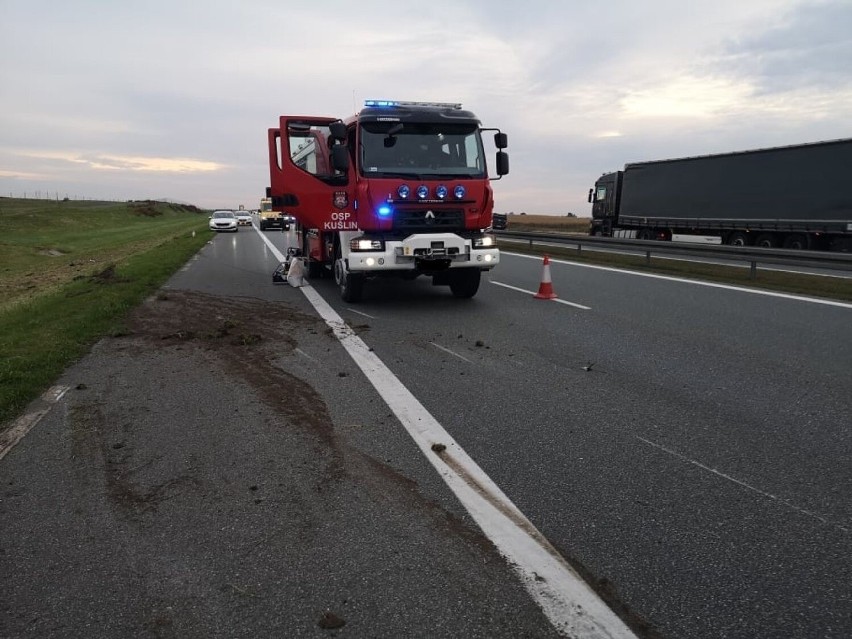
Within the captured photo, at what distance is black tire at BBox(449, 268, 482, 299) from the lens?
1095 cm

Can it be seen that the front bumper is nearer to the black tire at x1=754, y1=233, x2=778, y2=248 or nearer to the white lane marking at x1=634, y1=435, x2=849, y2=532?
the white lane marking at x1=634, y1=435, x2=849, y2=532

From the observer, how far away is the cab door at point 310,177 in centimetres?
1033

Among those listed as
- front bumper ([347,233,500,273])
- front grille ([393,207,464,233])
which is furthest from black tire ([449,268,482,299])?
front grille ([393,207,464,233])

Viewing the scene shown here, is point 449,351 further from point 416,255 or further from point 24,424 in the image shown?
point 24,424

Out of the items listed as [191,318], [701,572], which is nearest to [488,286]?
[191,318]

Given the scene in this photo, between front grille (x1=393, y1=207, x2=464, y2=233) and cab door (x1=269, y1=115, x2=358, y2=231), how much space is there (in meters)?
0.81

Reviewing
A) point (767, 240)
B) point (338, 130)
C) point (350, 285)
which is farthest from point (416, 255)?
point (767, 240)

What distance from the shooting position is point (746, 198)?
24188mm

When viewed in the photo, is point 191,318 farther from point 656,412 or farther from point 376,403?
point 656,412

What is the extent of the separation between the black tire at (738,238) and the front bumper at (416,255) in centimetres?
1908

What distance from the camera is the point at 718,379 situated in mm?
5875

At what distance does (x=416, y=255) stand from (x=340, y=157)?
198 centimetres

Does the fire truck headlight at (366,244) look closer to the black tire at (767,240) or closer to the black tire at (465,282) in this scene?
the black tire at (465,282)

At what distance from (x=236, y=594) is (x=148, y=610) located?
349 millimetres
